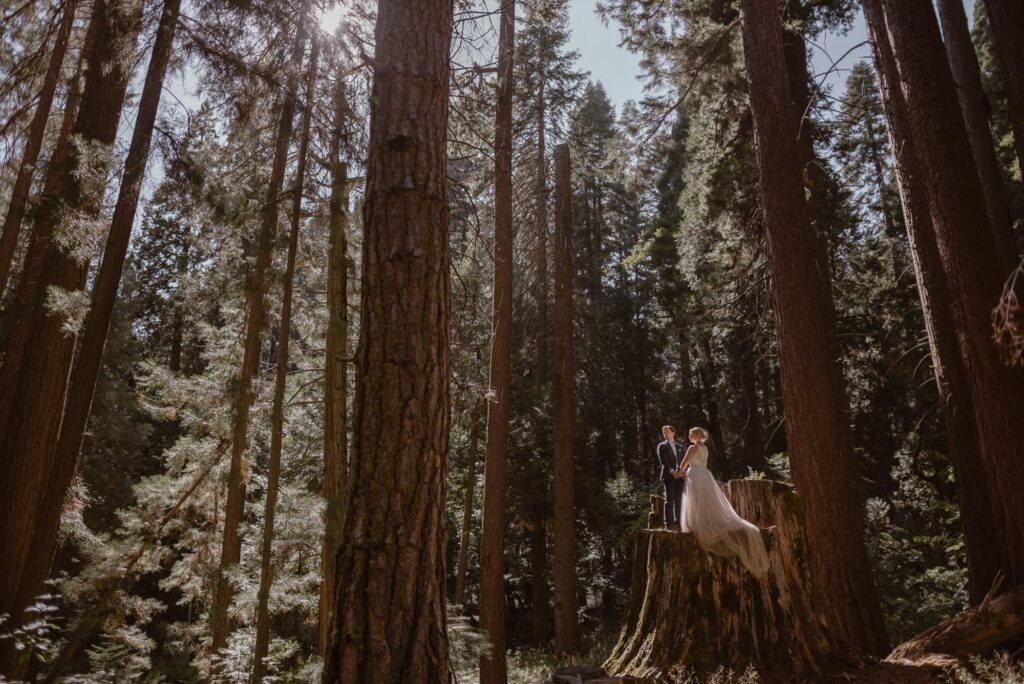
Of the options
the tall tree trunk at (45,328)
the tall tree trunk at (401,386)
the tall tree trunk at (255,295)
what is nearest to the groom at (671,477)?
the tall tree trunk at (255,295)

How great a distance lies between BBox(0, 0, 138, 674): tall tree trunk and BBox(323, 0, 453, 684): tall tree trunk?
469cm

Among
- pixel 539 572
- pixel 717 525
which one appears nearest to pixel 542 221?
pixel 717 525

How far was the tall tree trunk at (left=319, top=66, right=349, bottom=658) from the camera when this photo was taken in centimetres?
635

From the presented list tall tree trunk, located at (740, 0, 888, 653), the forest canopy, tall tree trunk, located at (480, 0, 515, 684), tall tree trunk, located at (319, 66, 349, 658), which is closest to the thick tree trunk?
the forest canopy

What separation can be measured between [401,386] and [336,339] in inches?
151

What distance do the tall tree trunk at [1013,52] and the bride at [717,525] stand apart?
419 cm

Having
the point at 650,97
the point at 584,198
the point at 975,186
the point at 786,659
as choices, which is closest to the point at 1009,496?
the point at 786,659

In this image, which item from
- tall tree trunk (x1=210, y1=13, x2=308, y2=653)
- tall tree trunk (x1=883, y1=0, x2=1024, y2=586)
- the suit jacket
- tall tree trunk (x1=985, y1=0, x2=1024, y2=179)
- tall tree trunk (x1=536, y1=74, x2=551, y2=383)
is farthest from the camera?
tall tree trunk (x1=536, y1=74, x2=551, y2=383)

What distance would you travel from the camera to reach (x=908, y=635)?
1155 cm

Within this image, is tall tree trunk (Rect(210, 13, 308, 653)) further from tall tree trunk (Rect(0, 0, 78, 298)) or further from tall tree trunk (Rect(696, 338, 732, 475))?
tall tree trunk (Rect(696, 338, 732, 475))

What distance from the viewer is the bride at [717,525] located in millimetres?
5988

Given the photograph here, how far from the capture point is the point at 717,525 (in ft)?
20.8

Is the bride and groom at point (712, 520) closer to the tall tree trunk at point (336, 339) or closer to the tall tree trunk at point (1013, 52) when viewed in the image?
the tall tree trunk at point (336, 339)

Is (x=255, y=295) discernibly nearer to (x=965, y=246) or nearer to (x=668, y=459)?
(x=668, y=459)
